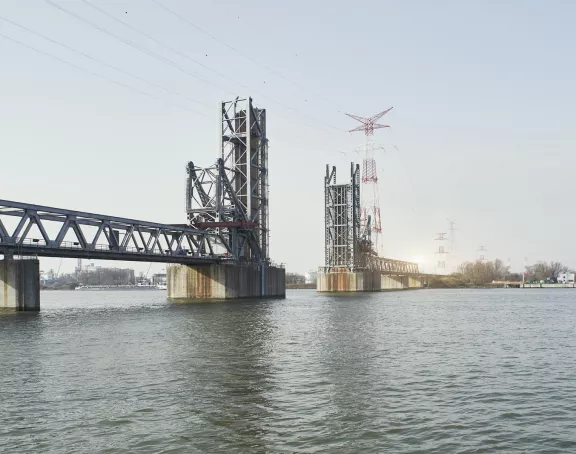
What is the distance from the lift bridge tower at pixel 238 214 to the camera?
338ft

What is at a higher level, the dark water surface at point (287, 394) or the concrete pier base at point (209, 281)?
the concrete pier base at point (209, 281)

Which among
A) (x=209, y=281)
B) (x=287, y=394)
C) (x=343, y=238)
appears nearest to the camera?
(x=287, y=394)

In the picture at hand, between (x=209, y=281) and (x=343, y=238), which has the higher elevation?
(x=343, y=238)

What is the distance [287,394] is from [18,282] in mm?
51897

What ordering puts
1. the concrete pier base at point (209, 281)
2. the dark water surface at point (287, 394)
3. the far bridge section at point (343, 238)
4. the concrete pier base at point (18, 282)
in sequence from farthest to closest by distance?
the far bridge section at point (343, 238) < the concrete pier base at point (209, 281) < the concrete pier base at point (18, 282) < the dark water surface at point (287, 394)

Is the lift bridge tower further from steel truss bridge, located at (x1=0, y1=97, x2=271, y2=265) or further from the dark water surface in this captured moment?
the dark water surface

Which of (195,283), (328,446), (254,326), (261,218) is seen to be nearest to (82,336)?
(254,326)

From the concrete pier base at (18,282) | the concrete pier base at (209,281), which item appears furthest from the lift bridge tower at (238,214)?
the concrete pier base at (18,282)

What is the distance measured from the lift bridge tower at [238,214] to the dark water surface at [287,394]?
212 ft

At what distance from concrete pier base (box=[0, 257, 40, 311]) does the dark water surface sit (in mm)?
26463

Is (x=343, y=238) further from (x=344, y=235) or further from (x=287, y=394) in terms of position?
(x=287, y=394)

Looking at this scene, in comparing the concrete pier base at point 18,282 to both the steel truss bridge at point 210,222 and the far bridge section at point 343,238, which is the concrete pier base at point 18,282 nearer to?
the steel truss bridge at point 210,222

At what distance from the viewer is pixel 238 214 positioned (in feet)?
Answer: 359

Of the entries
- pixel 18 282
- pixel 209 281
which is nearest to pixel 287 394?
pixel 18 282
